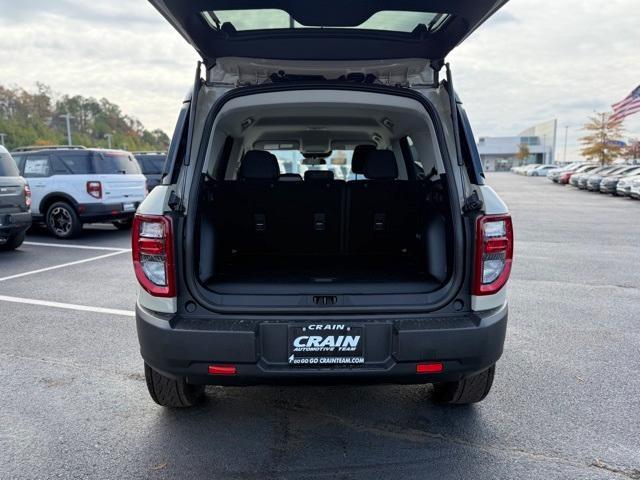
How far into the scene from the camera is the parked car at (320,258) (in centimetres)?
215

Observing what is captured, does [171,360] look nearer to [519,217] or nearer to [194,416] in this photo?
[194,416]

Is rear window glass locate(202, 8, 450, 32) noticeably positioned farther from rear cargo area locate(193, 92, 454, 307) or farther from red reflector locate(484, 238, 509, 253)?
red reflector locate(484, 238, 509, 253)

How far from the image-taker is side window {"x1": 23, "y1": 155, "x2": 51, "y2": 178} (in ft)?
30.9

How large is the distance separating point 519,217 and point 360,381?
13.0 metres

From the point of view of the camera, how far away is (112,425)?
2652mm

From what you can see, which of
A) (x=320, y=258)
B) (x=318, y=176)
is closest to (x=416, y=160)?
(x=318, y=176)

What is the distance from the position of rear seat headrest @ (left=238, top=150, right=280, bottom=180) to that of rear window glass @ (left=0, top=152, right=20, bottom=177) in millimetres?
5976

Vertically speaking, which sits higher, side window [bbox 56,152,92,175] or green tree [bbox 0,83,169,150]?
green tree [bbox 0,83,169,150]

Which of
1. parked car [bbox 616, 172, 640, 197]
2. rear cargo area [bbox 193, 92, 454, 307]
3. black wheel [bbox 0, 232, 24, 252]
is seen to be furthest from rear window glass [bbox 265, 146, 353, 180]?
parked car [bbox 616, 172, 640, 197]

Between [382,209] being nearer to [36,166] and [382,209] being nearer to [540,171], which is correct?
[36,166]

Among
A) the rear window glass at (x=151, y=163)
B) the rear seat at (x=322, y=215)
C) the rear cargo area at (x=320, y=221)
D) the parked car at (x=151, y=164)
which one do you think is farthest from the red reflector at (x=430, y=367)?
the rear window glass at (x=151, y=163)

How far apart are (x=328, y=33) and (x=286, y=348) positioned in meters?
1.67

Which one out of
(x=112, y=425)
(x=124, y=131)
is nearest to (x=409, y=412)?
(x=112, y=425)

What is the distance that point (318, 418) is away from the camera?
2725 millimetres
